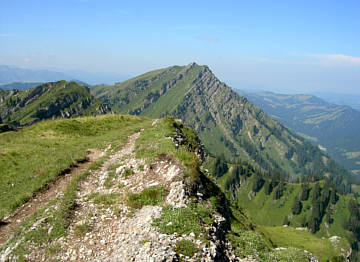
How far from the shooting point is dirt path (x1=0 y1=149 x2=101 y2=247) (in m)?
A: 14.9

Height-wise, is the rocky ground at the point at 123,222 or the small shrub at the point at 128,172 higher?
the small shrub at the point at 128,172

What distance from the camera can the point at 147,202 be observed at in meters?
15.8

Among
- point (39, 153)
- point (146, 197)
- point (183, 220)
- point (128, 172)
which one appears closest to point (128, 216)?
point (146, 197)

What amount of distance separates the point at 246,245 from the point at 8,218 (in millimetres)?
17686

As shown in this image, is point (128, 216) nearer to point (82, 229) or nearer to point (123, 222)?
point (123, 222)

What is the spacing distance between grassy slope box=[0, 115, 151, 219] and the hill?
178 millimetres

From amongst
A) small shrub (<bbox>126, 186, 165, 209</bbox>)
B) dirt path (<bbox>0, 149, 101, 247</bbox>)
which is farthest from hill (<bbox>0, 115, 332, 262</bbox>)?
dirt path (<bbox>0, 149, 101, 247</bbox>)

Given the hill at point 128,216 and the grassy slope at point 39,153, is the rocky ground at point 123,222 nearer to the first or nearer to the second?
the hill at point 128,216

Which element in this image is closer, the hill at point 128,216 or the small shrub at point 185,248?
the small shrub at point 185,248

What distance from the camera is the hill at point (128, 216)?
38.8 ft

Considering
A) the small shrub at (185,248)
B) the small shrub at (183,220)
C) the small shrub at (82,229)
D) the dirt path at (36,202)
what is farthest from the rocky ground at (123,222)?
the dirt path at (36,202)

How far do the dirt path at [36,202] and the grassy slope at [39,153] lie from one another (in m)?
0.57

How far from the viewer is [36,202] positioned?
17.9m

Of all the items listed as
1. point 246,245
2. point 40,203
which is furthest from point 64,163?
point 246,245
